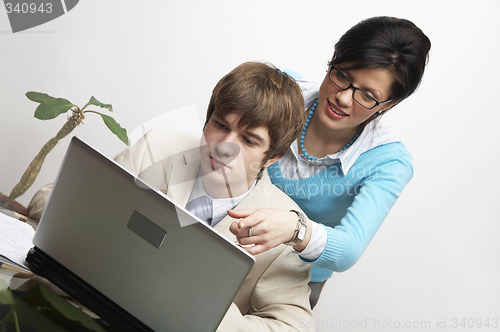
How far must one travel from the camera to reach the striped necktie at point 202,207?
1420mm

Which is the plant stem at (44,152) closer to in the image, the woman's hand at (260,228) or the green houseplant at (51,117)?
the green houseplant at (51,117)

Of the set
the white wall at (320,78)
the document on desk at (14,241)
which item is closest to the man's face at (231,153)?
the document on desk at (14,241)

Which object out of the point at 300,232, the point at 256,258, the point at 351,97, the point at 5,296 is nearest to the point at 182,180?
the point at 256,258

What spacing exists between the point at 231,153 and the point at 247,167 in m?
0.08

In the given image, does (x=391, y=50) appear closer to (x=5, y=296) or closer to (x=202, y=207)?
(x=202, y=207)

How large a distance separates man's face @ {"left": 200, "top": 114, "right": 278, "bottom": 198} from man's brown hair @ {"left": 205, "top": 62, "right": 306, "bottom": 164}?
0.9 inches

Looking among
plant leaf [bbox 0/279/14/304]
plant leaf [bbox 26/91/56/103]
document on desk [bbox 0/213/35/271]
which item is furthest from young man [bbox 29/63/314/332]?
plant leaf [bbox 0/279/14/304]

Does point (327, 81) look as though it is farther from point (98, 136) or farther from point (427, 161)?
point (98, 136)

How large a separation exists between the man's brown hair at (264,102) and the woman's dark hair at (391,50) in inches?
8.0

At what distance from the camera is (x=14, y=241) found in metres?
0.96

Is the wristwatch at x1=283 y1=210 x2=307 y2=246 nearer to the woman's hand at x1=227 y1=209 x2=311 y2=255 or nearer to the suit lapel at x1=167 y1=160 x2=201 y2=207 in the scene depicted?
the woman's hand at x1=227 y1=209 x2=311 y2=255

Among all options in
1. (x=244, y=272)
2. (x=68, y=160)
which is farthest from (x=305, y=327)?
(x=68, y=160)

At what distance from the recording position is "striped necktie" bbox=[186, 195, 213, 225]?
142cm

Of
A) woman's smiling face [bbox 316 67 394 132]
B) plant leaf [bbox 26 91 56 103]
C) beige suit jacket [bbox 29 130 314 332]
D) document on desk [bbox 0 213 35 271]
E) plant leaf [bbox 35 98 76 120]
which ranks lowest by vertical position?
beige suit jacket [bbox 29 130 314 332]
